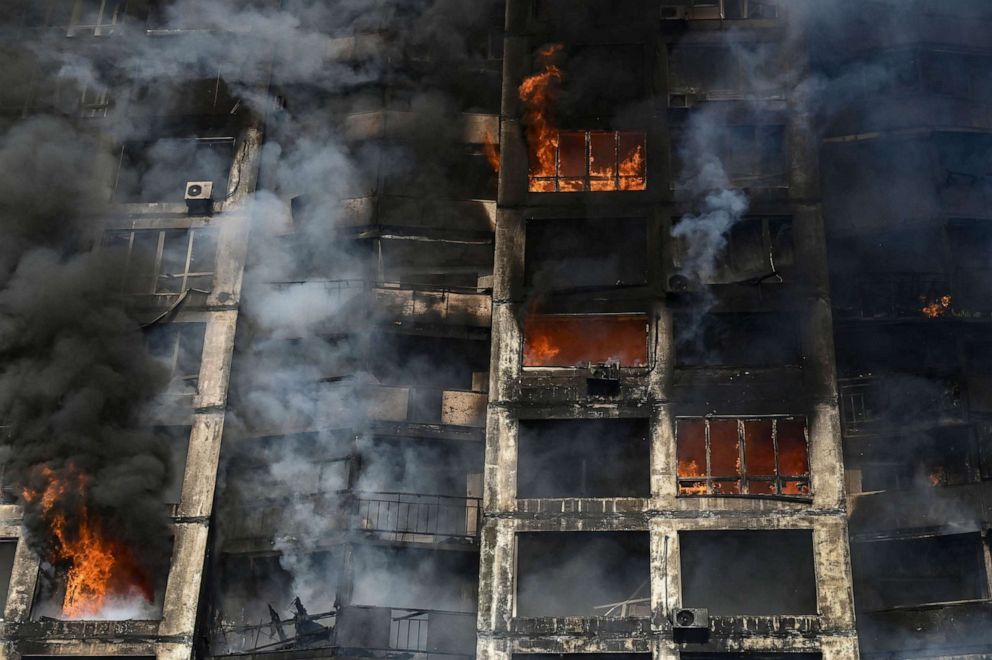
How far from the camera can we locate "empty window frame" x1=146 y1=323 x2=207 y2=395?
75.3ft

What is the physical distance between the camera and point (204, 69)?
2552 centimetres

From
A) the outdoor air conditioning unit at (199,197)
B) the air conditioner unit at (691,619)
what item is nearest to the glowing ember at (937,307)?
the air conditioner unit at (691,619)

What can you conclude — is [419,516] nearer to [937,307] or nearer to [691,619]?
[691,619]

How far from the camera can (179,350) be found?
914 inches

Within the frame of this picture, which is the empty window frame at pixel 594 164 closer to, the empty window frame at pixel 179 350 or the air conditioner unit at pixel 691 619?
the empty window frame at pixel 179 350

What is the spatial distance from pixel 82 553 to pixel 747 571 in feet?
44.6

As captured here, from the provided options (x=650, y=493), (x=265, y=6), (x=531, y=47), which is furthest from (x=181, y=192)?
(x=650, y=493)

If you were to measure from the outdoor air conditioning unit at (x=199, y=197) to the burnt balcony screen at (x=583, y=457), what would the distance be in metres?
9.06

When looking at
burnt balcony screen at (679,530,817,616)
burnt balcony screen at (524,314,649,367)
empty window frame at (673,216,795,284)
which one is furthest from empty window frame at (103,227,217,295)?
burnt balcony screen at (679,530,817,616)

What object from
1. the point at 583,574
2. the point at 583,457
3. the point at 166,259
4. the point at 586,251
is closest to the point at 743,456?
the point at 583,457

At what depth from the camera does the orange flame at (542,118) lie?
77.5 feet

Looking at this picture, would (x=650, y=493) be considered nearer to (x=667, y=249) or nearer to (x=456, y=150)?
(x=667, y=249)

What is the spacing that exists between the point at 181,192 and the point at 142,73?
3.31 m

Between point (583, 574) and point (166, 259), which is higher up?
point (166, 259)
